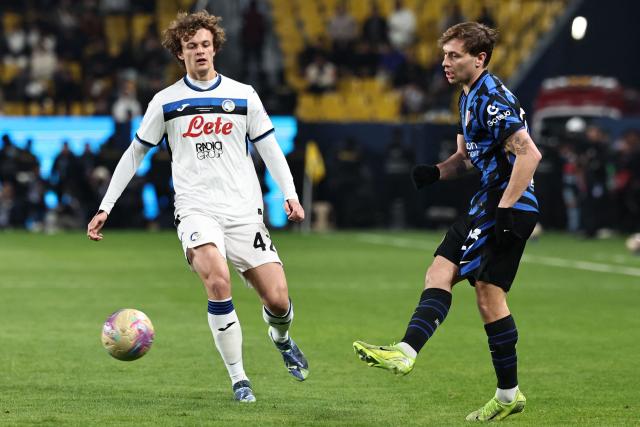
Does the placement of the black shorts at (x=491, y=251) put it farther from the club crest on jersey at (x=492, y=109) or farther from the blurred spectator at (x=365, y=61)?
the blurred spectator at (x=365, y=61)

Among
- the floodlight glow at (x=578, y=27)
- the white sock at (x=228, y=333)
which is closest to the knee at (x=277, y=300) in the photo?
the white sock at (x=228, y=333)

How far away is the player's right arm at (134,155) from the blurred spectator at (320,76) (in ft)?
75.9

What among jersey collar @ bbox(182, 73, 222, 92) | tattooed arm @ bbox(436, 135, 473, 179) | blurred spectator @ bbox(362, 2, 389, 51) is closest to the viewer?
tattooed arm @ bbox(436, 135, 473, 179)

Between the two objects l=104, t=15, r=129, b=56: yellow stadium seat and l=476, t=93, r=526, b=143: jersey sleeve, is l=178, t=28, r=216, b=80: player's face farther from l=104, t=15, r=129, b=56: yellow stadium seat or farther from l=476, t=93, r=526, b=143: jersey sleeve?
l=104, t=15, r=129, b=56: yellow stadium seat

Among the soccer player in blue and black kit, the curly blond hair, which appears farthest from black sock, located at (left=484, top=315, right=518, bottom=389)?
the curly blond hair

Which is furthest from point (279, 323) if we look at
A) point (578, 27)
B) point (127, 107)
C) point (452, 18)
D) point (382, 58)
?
point (578, 27)

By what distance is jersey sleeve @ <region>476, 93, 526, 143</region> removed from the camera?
24.3 ft

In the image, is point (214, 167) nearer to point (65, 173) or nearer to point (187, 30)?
point (187, 30)

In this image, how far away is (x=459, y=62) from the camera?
761cm

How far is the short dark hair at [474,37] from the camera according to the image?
759cm

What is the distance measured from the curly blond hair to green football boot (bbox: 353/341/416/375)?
7.88 ft

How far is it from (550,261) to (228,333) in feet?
44.4

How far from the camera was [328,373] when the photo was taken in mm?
9664

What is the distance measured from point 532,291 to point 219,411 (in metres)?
8.95
